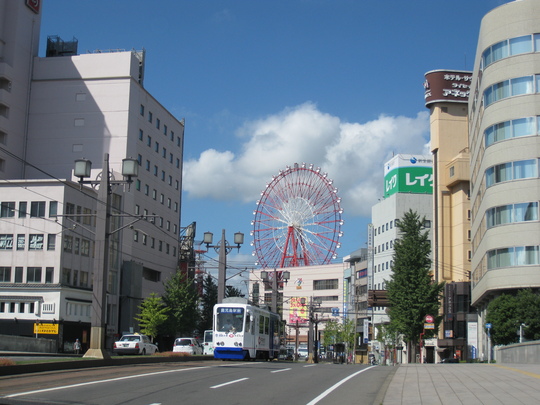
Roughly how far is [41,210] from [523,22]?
153ft

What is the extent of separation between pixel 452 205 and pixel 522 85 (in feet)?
118

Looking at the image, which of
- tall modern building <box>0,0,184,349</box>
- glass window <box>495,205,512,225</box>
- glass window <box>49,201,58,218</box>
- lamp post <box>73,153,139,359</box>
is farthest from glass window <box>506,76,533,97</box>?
glass window <box>49,201,58,218</box>

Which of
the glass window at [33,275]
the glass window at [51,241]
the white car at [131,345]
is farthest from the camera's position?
the glass window at [51,241]

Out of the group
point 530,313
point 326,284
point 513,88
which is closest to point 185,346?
point 530,313

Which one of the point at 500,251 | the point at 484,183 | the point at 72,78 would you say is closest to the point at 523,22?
the point at 484,183

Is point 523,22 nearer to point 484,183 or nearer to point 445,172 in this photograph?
point 484,183

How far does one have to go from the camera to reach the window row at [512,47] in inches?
2098

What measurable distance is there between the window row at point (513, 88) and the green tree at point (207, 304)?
53943 millimetres

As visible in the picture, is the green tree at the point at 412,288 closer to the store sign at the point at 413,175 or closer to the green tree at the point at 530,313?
the green tree at the point at 530,313

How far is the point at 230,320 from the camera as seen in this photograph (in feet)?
133

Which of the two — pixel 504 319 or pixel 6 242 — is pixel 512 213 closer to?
pixel 504 319

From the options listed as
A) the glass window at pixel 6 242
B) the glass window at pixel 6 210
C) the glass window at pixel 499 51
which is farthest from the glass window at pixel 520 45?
the glass window at pixel 6 242

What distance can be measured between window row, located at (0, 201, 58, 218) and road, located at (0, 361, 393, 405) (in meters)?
50.5

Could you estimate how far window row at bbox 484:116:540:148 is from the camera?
5256 centimetres
